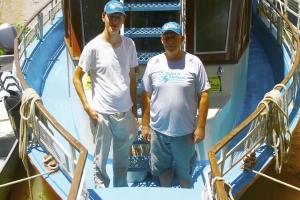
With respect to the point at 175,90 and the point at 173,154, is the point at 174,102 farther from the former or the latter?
the point at 173,154

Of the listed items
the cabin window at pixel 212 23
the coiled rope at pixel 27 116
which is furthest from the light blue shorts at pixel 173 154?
the cabin window at pixel 212 23

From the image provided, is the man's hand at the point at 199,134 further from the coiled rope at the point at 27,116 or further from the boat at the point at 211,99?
the coiled rope at the point at 27,116

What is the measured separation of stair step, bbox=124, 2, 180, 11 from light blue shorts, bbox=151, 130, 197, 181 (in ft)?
5.56

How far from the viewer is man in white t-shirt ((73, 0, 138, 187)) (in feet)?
14.9

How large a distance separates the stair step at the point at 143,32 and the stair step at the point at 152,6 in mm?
230

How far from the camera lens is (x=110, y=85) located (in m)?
4.61

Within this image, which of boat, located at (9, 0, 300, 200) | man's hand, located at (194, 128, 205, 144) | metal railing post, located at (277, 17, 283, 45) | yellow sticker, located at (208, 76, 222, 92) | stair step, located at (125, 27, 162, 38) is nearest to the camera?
boat, located at (9, 0, 300, 200)

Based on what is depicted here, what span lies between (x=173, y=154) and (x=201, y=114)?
1.65 feet

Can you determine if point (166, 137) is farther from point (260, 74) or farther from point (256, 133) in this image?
point (260, 74)

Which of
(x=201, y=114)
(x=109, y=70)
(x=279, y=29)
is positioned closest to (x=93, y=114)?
(x=109, y=70)

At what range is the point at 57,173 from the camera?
4820mm

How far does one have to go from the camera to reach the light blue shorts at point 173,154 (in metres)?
4.73

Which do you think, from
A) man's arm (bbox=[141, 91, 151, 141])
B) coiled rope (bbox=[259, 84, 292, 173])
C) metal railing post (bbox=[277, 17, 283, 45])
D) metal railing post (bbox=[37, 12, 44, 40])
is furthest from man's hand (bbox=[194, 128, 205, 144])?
metal railing post (bbox=[37, 12, 44, 40])

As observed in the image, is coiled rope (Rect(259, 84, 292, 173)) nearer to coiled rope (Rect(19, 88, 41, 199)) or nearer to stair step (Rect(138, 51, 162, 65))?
stair step (Rect(138, 51, 162, 65))
